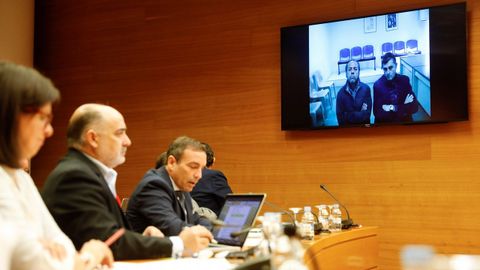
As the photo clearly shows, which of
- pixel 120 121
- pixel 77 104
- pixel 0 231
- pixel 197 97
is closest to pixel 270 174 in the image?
pixel 197 97

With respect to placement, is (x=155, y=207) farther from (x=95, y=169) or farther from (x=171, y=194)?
(x=95, y=169)

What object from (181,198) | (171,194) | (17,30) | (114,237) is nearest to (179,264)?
(114,237)

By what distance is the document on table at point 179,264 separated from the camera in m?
2.13

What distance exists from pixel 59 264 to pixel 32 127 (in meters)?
0.40

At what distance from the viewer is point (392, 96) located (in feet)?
16.9

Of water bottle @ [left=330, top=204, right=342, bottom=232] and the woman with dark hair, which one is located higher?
the woman with dark hair

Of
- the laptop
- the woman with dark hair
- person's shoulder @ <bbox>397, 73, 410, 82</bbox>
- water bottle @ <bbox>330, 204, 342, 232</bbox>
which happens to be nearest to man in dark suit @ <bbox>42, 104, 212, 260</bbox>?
the laptop

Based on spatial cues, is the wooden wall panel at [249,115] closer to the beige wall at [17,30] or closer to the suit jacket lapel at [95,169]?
the beige wall at [17,30]

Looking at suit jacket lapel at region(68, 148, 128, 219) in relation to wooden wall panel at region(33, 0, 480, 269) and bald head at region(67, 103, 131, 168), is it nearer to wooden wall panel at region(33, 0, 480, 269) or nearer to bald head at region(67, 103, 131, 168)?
bald head at region(67, 103, 131, 168)

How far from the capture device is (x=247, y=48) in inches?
235

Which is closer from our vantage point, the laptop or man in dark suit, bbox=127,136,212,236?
the laptop

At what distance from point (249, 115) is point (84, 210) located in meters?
3.70

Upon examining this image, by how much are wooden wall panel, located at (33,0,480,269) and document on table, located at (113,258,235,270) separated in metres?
3.09

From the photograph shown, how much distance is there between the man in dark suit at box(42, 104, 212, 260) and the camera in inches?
90.1
